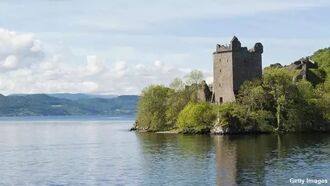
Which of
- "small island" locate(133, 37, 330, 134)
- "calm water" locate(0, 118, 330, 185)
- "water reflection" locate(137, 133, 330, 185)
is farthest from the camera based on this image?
"small island" locate(133, 37, 330, 134)

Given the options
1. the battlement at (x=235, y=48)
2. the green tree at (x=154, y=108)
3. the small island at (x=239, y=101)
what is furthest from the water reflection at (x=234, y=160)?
the green tree at (x=154, y=108)

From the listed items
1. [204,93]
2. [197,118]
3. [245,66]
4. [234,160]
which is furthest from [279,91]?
[234,160]

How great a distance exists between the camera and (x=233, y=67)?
11275cm

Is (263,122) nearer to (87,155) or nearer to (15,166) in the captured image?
(87,155)

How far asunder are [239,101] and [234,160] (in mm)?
48566

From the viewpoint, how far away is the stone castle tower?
112938 mm

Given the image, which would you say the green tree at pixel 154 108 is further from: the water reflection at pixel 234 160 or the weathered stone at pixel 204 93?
the water reflection at pixel 234 160

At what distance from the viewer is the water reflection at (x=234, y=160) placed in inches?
1916

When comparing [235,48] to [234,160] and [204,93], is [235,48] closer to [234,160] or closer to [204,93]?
[204,93]

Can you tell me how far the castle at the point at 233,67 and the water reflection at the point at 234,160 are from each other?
2676cm
